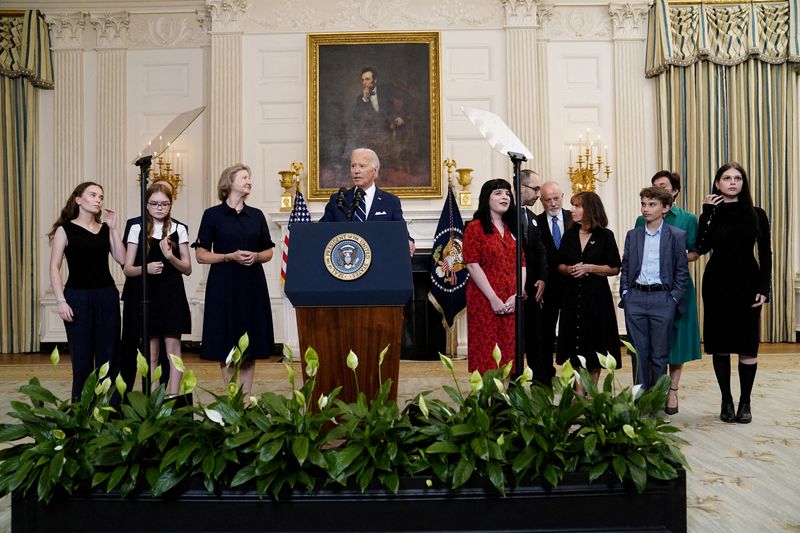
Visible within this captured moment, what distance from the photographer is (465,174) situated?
7.10 m

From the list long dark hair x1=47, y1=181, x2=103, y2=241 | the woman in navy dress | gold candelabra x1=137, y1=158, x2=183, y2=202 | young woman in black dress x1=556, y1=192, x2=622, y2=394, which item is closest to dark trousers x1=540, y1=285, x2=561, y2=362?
young woman in black dress x1=556, y1=192, x2=622, y2=394

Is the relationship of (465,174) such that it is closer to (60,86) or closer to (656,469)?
(60,86)

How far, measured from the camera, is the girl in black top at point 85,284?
11.6 feet

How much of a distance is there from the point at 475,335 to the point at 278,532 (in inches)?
70.3

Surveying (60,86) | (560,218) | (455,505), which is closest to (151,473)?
(455,505)

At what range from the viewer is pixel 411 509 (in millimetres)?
2064

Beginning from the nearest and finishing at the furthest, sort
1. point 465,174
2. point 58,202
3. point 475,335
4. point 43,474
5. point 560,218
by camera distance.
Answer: point 43,474
point 475,335
point 560,218
point 465,174
point 58,202

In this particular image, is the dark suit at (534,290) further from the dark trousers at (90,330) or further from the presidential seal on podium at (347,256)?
the dark trousers at (90,330)

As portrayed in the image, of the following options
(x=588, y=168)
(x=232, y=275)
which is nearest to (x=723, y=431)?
(x=232, y=275)

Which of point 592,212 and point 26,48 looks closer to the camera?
point 592,212

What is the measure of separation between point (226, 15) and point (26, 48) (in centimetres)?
221

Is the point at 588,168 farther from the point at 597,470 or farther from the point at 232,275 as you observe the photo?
the point at 597,470

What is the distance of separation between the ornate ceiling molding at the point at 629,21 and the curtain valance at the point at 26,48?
6.29m

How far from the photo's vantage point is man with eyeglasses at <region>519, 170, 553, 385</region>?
4062 millimetres
